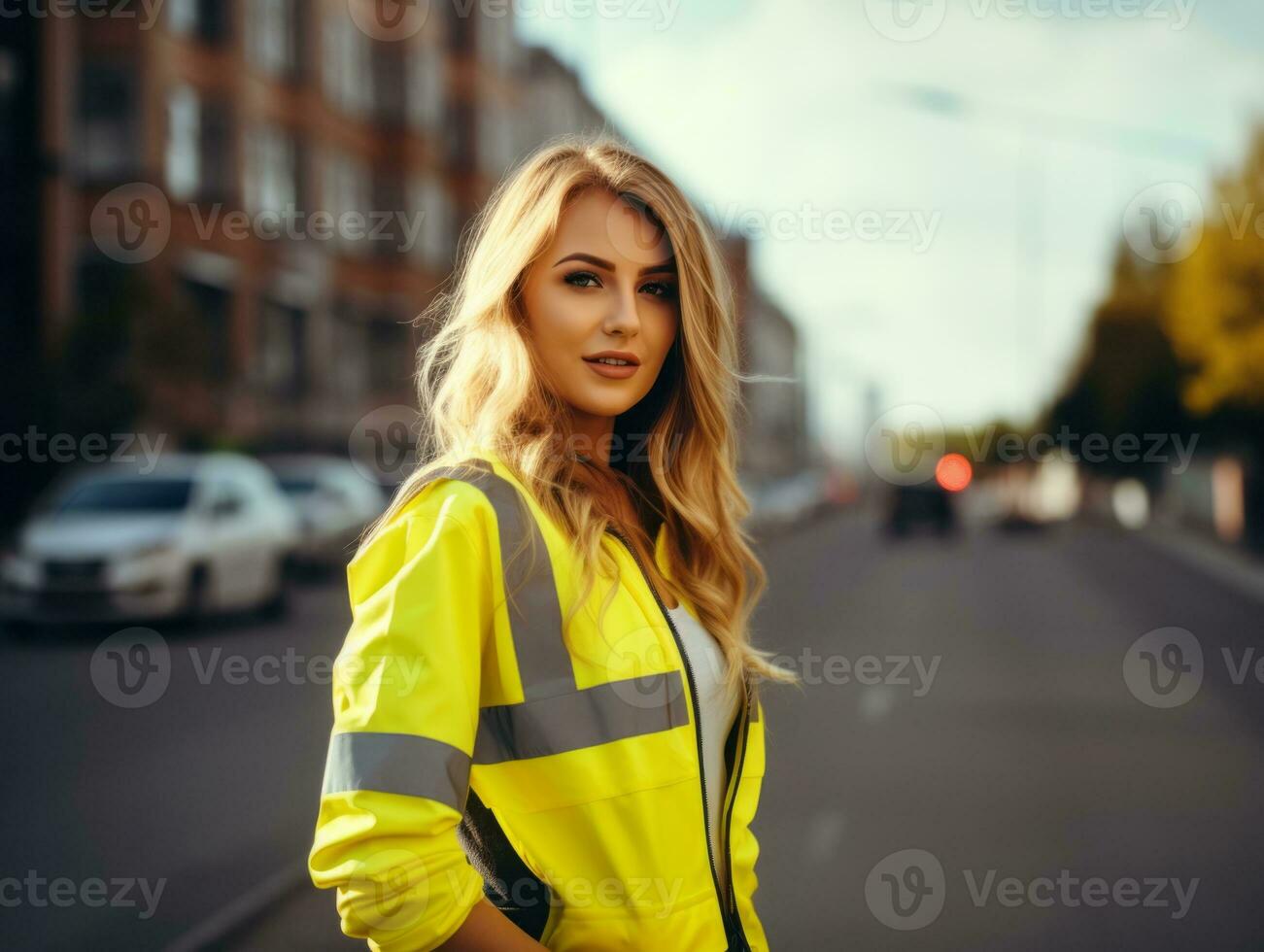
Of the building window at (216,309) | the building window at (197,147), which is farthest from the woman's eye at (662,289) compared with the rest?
the building window at (197,147)

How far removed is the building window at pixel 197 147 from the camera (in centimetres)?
2742

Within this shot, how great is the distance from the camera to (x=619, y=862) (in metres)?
1.64

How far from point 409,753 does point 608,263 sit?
0.77 meters

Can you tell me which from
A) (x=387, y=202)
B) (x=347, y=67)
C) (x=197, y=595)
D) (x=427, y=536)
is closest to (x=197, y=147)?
(x=347, y=67)

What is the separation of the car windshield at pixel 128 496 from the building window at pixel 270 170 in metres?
17.1

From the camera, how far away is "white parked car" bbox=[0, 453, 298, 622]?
12.5 metres

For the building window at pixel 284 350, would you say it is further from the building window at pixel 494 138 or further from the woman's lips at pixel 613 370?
the woman's lips at pixel 613 370

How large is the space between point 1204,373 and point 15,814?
108 ft

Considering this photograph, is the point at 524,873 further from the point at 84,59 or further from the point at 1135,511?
the point at 1135,511

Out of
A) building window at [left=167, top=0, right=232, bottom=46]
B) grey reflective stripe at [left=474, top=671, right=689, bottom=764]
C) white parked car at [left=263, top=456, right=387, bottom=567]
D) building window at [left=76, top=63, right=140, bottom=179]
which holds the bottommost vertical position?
white parked car at [left=263, top=456, right=387, bottom=567]

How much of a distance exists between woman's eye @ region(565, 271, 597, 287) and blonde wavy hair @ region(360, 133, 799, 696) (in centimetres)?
6

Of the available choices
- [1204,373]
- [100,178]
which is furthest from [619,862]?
[1204,373]

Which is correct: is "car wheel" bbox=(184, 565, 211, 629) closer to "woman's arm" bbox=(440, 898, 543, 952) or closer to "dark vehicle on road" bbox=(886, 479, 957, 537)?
"woman's arm" bbox=(440, 898, 543, 952)

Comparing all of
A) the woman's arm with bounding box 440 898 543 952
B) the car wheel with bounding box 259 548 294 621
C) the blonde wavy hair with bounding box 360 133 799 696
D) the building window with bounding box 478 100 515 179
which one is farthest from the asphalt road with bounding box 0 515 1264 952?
the building window with bounding box 478 100 515 179
